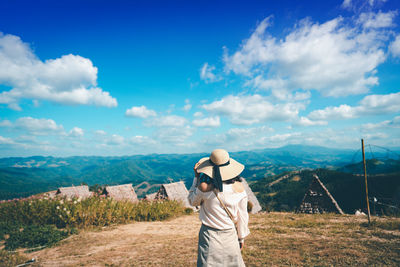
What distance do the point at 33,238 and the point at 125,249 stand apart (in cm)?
385

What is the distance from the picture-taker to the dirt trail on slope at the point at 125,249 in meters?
5.80

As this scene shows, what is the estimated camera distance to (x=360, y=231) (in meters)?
7.41

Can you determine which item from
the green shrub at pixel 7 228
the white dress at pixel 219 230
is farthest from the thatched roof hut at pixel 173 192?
the white dress at pixel 219 230

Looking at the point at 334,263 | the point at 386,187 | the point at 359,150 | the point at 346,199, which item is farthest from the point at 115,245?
the point at 386,187

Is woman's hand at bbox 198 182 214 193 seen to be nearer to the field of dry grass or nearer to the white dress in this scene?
the white dress

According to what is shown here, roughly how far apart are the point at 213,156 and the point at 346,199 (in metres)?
41.6

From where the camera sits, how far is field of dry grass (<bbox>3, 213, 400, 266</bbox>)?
5398mm

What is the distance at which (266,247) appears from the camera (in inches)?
255

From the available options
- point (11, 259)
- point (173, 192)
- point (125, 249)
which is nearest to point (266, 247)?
point (125, 249)

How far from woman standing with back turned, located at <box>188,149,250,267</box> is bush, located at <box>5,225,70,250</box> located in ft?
24.4

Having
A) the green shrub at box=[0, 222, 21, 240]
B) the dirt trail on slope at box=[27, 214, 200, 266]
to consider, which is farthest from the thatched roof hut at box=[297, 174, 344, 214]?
the green shrub at box=[0, 222, 21, 240]

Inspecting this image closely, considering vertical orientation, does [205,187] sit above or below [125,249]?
above

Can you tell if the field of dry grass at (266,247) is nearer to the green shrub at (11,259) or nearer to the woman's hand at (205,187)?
the green shrub at (11,259)

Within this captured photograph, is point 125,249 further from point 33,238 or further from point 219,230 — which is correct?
point 219,230
